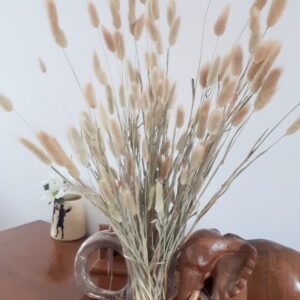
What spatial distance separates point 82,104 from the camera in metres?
1.16

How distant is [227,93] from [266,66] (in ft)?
0.20

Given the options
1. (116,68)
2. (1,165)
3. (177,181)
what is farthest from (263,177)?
(1,165)

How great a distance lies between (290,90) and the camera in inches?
31.0

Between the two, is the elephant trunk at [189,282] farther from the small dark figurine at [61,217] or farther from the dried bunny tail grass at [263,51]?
the small dark figurine at [61,217]

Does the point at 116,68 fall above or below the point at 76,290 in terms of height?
above

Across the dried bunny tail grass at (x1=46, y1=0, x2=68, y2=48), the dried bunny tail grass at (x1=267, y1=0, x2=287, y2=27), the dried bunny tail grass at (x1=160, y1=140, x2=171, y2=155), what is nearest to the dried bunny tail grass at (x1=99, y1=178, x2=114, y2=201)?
the dried bunny tail grass at (x1=160, y1=140, x2=171, y2=155)

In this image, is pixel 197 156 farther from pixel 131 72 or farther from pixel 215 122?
pixel 131 72

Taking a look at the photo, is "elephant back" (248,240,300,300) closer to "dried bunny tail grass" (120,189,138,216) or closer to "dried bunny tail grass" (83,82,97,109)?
"dried bunny tail grass" (120,189,138,216)

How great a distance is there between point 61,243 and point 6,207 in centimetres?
58

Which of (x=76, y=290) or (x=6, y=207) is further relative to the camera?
(x=6, y=207)

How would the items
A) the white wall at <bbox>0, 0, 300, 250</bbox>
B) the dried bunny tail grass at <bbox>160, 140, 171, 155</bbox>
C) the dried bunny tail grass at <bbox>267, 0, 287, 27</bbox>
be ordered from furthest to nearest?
the white wall at <bbox>0, 0, 300, 250</bbox>
the dried bunny tail grass at <bbox>160, 140, 171, 155</bbox>
the dried bunny tail grass at <bbox>267, 0, 287, 27</bbox>

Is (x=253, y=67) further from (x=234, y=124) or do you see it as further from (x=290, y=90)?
(x=290, y=90)

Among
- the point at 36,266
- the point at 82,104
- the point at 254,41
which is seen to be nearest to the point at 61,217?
the point at 36,266

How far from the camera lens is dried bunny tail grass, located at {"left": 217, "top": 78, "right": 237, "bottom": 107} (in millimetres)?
434
